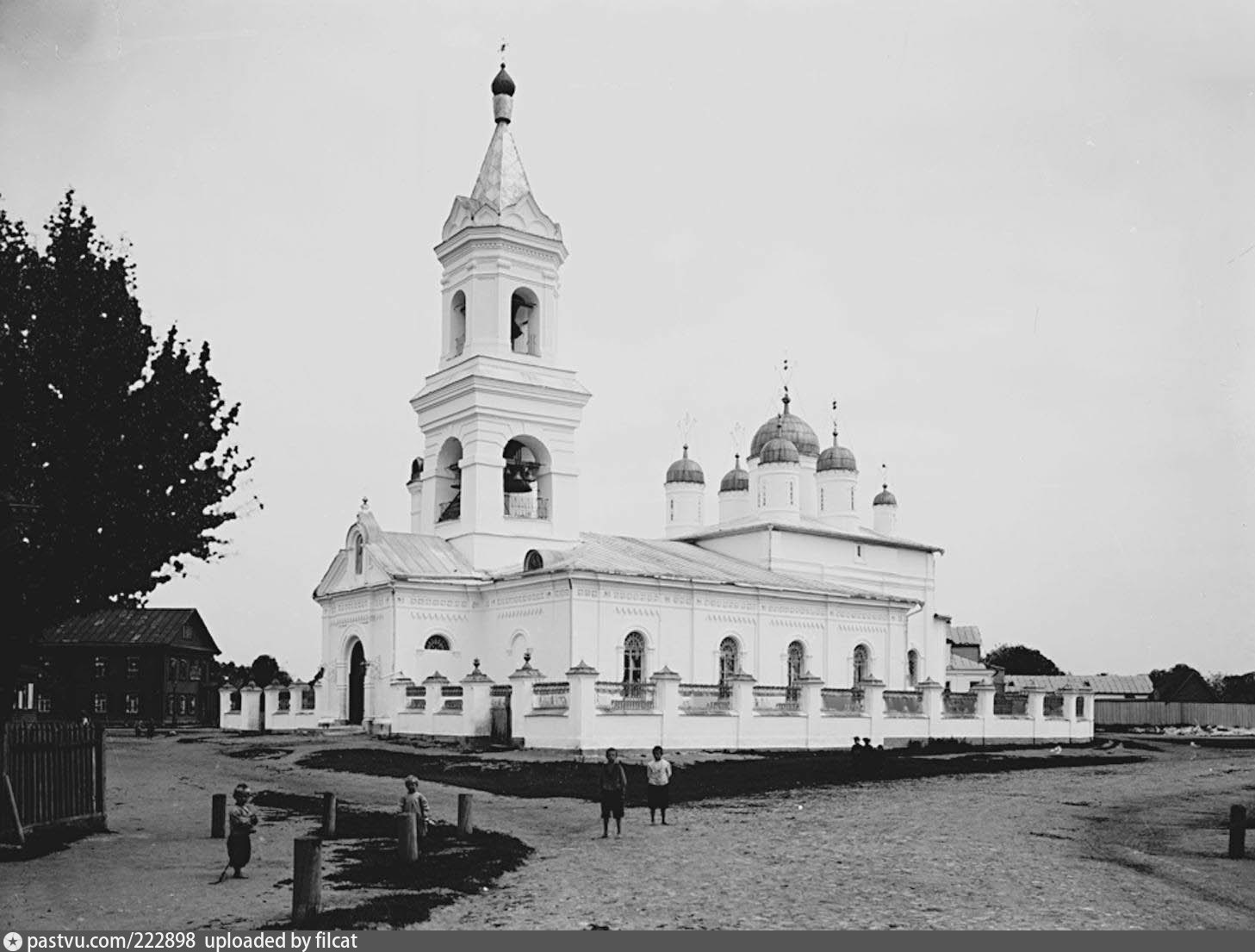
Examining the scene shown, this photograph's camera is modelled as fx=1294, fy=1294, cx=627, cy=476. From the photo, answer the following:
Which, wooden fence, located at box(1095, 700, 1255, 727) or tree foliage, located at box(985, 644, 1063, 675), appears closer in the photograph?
wooden fence, located at box(1095, 700, 1255, 727)

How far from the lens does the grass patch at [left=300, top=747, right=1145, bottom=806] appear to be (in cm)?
2328

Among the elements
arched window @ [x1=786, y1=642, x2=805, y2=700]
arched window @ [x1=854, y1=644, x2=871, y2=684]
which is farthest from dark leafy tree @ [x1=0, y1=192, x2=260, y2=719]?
arched window @ [x1=854, y1=644, x2=871, y2=684]

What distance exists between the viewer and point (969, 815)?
20.2 meters

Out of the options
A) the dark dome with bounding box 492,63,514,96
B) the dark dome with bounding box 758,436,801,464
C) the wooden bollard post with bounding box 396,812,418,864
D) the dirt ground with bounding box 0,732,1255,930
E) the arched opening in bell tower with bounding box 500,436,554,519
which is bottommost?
the dirt ground with bounding box 0,732,1255,930

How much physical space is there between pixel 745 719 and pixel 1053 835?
16.0 meters

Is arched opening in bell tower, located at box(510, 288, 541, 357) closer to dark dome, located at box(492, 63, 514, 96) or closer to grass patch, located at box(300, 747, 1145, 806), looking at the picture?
dark dome, located at box(492, 63, 514, 96)

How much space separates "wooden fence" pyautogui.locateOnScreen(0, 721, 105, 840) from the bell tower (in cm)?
2138

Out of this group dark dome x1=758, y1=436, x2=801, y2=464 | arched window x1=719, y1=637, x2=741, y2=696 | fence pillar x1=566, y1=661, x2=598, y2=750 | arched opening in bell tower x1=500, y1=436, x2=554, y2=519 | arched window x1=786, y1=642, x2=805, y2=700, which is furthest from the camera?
dark dome x1=758, y1=436, x2=801, y2=464

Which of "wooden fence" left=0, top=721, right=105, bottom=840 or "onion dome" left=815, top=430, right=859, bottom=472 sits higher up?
"onion dome" left=815, top=430, right=859, bottom=472

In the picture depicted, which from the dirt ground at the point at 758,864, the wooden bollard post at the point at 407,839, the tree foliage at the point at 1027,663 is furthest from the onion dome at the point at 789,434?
the tree foliage at the point at 1027,663

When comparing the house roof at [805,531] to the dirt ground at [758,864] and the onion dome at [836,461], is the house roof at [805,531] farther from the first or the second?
the dirt ground at [758,864]

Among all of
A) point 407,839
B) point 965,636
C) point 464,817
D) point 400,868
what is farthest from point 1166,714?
point 400,868

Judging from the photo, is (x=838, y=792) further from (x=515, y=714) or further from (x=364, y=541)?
(x=364, y=541)

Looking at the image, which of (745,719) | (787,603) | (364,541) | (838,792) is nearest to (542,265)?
(364,541)
